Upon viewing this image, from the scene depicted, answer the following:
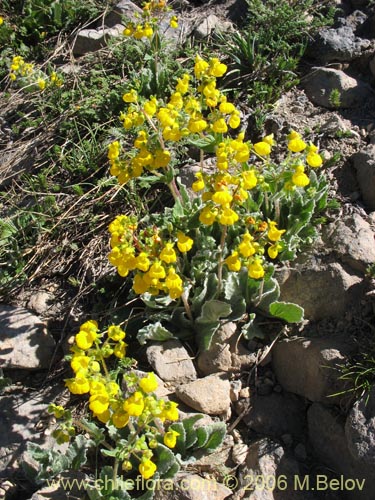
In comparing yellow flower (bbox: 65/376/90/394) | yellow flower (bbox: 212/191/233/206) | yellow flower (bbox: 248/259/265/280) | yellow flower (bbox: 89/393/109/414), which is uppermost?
yellow flower (bbox: 212/191/233/206)

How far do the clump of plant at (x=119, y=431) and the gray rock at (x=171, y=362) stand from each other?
0.63 feet

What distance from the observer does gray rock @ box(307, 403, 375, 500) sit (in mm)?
2676

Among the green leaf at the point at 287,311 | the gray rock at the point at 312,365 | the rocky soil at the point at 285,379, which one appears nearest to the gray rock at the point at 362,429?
the rocky soil at the point at 285,379

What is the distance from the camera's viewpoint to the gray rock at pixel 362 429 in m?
2.68

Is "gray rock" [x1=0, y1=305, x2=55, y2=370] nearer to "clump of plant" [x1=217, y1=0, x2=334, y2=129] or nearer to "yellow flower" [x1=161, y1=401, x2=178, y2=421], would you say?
"yellow flower" [x1=161, y1=401, x2=178, y2=421]

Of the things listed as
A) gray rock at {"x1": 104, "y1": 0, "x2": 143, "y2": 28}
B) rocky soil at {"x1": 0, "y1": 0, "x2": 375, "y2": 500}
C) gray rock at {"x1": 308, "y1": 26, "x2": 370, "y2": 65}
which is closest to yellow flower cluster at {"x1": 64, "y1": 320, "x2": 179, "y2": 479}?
rocky soil at {"x1": 0, "y1": 0, "x2": 375, "y2": 500}

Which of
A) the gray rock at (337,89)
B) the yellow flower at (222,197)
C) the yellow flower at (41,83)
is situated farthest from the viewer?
the yellow flower at (41,83)

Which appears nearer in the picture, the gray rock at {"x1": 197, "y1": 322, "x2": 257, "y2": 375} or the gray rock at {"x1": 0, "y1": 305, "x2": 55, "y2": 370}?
the gray rock at {"x1": 197, "y1": 322, "x2": 257, "y2": 375}

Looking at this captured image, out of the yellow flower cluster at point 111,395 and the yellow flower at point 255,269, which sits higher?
the yellow flower at point 255,269

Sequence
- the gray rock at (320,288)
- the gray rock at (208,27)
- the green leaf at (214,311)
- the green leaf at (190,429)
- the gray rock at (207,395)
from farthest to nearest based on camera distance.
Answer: the gray rock at (208,27) → the gray rock at (320,288) → the green leaf at (214,311) → the gray rock at (207,395) → the green leaf at (190,429)

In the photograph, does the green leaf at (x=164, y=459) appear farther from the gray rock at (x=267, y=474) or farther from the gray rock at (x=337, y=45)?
the gray rock at (x=337, y=45)

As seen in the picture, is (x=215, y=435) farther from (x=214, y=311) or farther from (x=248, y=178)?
(x=248, y=178)

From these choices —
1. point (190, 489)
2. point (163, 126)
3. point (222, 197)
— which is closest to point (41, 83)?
point (163, 126)

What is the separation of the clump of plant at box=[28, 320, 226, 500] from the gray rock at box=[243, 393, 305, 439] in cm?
29
